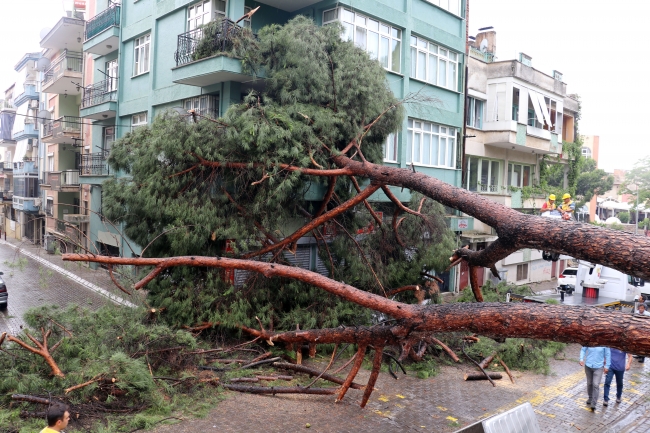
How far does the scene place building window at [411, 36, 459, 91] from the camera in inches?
770

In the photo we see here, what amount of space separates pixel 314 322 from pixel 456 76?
44.3ft

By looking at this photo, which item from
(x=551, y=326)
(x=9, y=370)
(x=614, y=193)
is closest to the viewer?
(x=551, y=326)

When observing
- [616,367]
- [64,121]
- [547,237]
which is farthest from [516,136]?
[64,121]

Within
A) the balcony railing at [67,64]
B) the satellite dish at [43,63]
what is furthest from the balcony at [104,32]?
the satellite dish at [43,63]

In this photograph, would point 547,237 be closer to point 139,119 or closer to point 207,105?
point 207,105

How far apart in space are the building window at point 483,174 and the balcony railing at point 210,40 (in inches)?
518

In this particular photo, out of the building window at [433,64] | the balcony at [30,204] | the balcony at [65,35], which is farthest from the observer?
the balcony at [30,204]

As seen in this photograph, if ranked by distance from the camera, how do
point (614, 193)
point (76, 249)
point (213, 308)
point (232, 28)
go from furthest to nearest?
point (614, 193) < point (232, 28) < point (213, 308) < point (76, 249)

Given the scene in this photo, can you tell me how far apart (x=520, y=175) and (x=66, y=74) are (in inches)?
939

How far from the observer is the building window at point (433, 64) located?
770 inches

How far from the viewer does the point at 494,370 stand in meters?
12.4

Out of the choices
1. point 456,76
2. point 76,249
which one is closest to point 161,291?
point 76,249

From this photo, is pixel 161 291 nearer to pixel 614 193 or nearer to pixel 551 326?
pixel 551 326

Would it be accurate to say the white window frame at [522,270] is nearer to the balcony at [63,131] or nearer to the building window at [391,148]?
the building window at [391,148]
